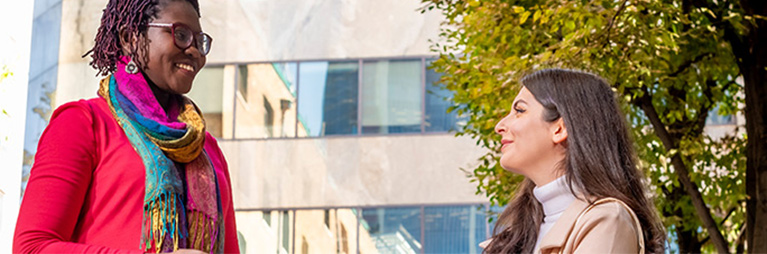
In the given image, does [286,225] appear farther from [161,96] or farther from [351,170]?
[161,96]

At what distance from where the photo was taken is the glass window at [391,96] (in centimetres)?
1168

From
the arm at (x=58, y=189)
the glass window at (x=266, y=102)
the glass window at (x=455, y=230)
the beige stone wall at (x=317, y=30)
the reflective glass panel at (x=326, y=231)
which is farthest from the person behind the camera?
the glass window at (x=266, y=102)

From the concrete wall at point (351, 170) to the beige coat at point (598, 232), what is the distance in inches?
363

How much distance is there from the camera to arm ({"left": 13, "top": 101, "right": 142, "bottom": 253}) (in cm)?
193

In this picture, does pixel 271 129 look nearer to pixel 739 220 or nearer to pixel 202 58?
pixel 739 220

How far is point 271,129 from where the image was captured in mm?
11750

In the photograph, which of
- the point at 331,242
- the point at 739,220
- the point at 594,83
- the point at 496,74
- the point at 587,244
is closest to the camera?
the point at 587,244

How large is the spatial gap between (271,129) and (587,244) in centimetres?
982

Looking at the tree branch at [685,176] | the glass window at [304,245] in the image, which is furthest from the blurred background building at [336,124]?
the tree branch at [685,176]

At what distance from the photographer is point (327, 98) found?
11711 mm

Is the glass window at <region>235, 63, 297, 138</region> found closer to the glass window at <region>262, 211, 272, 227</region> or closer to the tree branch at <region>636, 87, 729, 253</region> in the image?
the glass window at <region>262, 211, 272, 227</region>

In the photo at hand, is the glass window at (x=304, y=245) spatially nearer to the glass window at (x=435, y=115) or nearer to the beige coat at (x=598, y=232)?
the glass window at (x=435, y=115)

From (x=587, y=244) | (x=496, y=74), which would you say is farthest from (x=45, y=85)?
(x=587, y=244)

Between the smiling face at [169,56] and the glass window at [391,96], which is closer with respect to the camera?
the smiling face at [169,56]
